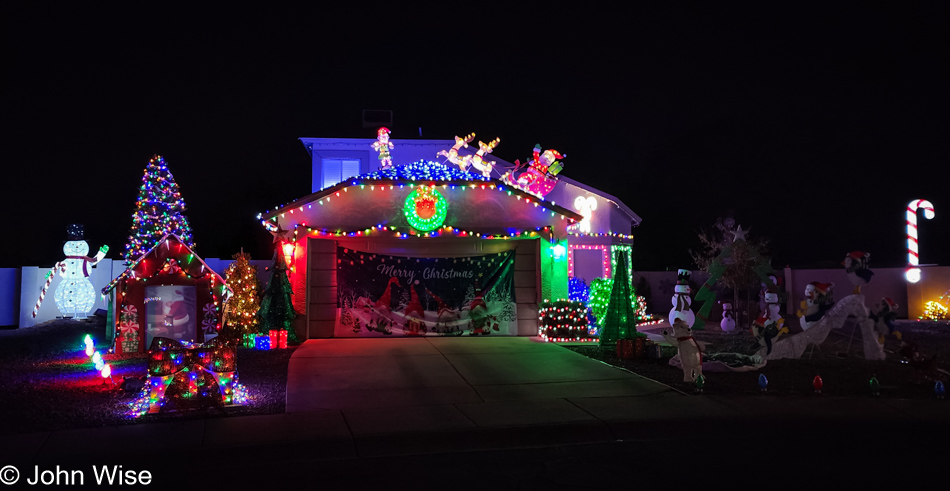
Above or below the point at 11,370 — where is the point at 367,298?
above

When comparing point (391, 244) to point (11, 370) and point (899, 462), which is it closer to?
point (11, 370)

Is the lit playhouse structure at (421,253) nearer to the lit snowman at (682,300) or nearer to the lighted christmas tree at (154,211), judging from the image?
the lit snowman at (682,300)

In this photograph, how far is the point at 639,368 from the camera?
10570 millimetres

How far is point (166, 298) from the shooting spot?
1275 cm

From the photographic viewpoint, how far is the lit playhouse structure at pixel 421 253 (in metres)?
14.2

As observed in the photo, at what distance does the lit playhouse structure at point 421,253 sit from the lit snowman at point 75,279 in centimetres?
906

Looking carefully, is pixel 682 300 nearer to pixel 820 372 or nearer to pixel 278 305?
pixel 820 372

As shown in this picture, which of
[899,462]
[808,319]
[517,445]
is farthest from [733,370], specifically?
[517,445]

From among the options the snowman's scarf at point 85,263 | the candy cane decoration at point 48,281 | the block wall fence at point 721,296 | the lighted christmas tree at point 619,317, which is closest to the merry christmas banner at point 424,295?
the lighted christmas tree at point 619,317

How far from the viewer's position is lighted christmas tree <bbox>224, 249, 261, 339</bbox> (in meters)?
13.3

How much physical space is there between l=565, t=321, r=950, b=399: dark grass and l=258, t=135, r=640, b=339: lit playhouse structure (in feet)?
8.52

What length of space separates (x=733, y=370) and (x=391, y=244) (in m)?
8.02

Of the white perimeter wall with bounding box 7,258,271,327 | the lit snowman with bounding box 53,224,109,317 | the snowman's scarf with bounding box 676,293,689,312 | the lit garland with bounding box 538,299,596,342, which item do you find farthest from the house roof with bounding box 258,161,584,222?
the lit snowman with bounding box 53,224,109,317

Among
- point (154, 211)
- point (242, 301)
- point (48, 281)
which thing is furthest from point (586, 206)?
point (48, 281)
